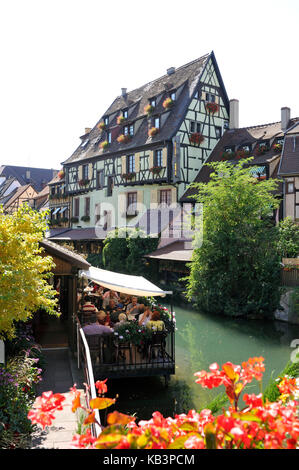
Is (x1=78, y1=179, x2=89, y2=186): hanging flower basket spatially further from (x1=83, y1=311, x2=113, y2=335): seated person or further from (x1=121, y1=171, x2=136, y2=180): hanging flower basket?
(x1=83, y1=311, x2=113, y2=335): seated person

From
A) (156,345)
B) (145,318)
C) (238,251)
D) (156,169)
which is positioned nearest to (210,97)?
(156,169)

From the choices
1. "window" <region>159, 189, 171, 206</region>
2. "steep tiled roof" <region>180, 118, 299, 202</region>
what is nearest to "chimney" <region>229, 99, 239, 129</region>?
"steep tiled roof" <region>180, 118, 299, 202</region>

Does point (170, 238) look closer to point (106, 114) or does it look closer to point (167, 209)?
point (167, 209)

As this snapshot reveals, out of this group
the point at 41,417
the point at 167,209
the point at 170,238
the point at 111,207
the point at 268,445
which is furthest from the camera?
the point at 111,207

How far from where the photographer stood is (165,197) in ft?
86.7

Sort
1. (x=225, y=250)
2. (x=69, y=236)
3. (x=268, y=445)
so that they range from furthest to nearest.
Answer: (x=69, y=236) → (x=225, y=250) → (x=268, y=445)

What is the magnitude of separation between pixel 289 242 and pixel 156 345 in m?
10.3

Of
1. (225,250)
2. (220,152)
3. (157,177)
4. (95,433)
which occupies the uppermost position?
(220,152)

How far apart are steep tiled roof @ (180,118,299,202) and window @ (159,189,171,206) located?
108cm

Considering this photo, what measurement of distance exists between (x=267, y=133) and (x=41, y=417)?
2502cm

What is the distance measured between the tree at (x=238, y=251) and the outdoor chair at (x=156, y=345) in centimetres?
902

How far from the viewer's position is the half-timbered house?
85.9ft

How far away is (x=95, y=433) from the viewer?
4.84 metres
